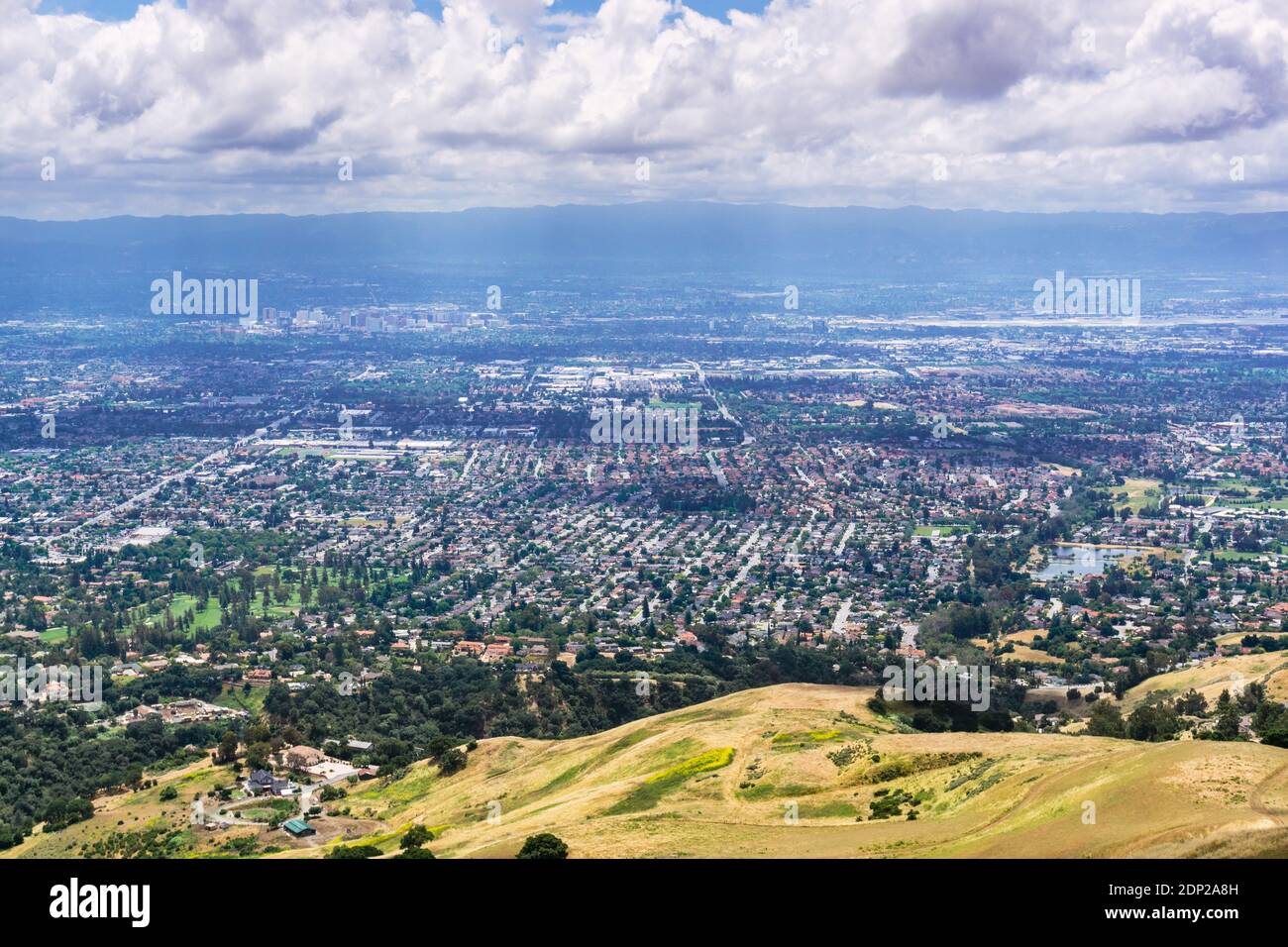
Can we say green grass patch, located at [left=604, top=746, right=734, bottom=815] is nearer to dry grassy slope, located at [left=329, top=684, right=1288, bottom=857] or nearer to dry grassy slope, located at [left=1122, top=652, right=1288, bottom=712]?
dry grassy slope, located at [left=329, top=684, right=1288, bottom=857]

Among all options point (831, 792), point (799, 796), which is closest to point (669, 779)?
point (799, 796)

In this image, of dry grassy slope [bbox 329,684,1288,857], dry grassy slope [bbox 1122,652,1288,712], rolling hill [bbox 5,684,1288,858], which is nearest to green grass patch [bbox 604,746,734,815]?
rolling hill [bbox 5,684,1288,858]

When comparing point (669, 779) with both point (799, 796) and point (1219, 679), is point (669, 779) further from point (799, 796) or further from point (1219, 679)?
point (1219, 679)

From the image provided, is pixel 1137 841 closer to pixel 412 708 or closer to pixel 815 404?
pixel 412 708

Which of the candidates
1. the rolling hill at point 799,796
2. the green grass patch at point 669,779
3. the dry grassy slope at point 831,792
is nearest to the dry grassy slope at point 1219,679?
the rolling hill at point 799,796

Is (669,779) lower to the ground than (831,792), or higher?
lower

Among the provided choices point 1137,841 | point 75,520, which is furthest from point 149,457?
point 1137,841

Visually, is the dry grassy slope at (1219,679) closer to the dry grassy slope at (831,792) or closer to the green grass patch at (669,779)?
the dry grassy slope at (831,792)
